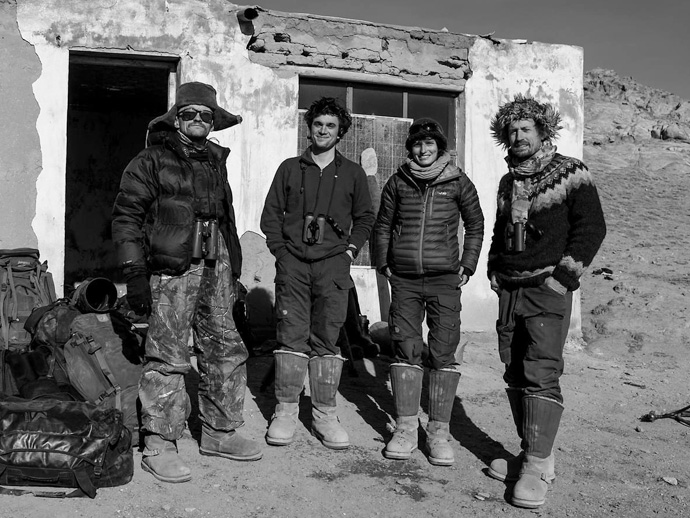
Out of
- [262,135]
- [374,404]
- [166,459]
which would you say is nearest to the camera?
[166,459]

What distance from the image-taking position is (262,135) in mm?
7473

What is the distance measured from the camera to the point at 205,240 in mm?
3916

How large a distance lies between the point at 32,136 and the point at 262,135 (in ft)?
7.09

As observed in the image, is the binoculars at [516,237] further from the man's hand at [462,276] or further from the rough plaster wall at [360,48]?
the rough plaster wall at [360,48]

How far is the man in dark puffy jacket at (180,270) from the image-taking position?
381 centimetres

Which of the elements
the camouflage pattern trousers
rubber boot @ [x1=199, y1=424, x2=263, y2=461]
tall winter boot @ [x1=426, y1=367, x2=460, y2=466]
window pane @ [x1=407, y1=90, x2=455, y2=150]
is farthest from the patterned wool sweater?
window pane @ [x1=407, y1=90, x2=455, y2=150]

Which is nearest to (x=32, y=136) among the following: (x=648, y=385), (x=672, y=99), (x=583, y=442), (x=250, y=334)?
(x=250, y=334)

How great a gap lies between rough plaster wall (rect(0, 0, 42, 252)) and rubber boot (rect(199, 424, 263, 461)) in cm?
363

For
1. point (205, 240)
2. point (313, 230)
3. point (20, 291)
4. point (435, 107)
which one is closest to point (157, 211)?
point (205, 240)

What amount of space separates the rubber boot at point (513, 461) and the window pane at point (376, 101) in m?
4.61

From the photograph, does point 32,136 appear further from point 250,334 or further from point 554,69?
point 554,69

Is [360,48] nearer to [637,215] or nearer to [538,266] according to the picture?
[538,266]

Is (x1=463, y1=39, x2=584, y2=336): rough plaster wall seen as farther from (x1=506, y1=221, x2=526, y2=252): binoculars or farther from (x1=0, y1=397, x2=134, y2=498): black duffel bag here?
(x1=0, y1=397, x2=134, y2=498): black duffel bag

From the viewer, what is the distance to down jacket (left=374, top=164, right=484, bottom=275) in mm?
4340
